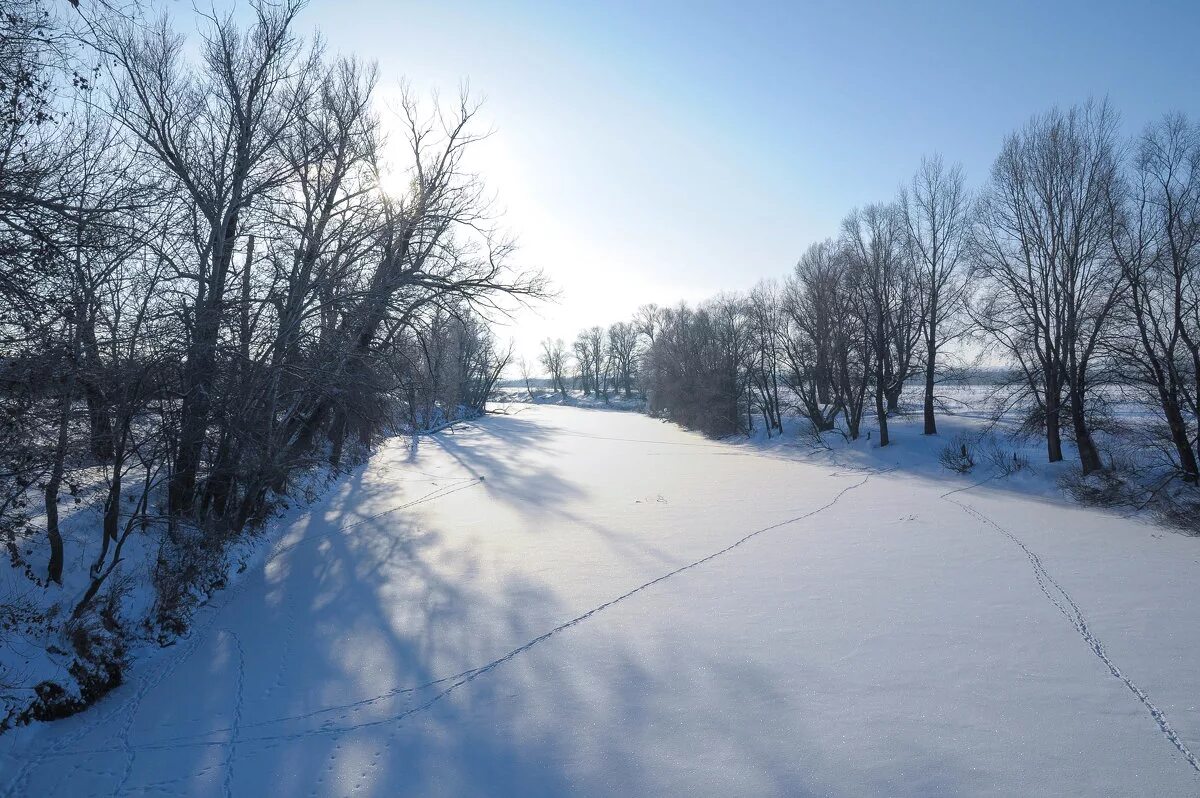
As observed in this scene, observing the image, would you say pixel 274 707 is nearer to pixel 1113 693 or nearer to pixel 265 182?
pixel 1113 693

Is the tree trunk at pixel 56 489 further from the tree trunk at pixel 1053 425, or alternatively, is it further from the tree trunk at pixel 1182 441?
the tree trunk at pixel 1053 425

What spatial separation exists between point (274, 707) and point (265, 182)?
8780 millimetres

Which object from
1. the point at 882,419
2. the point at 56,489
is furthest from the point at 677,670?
the point at 882,419

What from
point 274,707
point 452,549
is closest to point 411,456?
point 452,549

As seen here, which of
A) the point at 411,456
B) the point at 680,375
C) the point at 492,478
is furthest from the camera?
the point at 680,375

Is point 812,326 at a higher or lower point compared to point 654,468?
higher

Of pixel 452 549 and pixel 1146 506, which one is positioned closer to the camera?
pixel 452 549

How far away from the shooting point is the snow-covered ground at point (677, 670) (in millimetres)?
4578

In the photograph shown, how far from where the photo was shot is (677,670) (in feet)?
20.2

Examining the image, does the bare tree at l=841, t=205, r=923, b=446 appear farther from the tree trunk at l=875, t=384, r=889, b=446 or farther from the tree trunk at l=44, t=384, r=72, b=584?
the tree trunk at l=44, t=384, r=72, b=584

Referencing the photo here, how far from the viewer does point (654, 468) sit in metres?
22.7

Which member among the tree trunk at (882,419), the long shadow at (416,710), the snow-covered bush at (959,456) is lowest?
the long shadow at (416,710)

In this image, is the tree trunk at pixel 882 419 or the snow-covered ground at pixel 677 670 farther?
the tree trunk at pixel 882 419

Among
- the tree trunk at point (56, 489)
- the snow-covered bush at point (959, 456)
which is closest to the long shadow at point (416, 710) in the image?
the tree trunk at point (56, 489)
